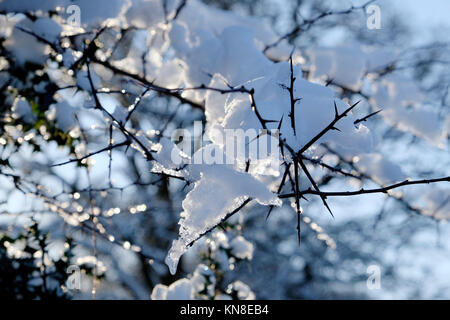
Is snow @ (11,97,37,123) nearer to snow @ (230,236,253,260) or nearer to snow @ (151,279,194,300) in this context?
snow @ (151,279,194,300)

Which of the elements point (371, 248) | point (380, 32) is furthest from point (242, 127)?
point (371, 248)

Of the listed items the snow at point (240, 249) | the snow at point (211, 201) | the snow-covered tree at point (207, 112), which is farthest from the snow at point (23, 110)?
the snow at point (240, 249)

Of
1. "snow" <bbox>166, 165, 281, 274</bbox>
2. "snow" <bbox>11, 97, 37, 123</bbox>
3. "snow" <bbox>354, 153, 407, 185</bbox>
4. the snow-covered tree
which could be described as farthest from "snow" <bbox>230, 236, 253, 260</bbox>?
"snow" <bbox>166, 165, 281, 274</bbox>

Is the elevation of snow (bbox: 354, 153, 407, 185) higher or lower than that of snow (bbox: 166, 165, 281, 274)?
higher

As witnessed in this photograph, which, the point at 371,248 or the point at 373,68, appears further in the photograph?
the point at 371,248

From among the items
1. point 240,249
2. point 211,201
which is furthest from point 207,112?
point 240,249

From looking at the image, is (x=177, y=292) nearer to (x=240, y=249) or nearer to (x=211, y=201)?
(x=240, y=249)

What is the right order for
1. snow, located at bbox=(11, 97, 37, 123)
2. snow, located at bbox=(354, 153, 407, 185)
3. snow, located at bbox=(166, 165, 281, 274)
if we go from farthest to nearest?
snow, located at bbox=(354, 153, 407, 185)
snow, located at bbox=(11, 97, 37, 123)
snow, located at bbox=(166, 165, 281, 274)

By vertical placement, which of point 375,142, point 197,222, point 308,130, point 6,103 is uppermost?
point 6,103

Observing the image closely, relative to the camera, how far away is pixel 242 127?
1217 mm

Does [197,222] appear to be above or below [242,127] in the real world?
below
